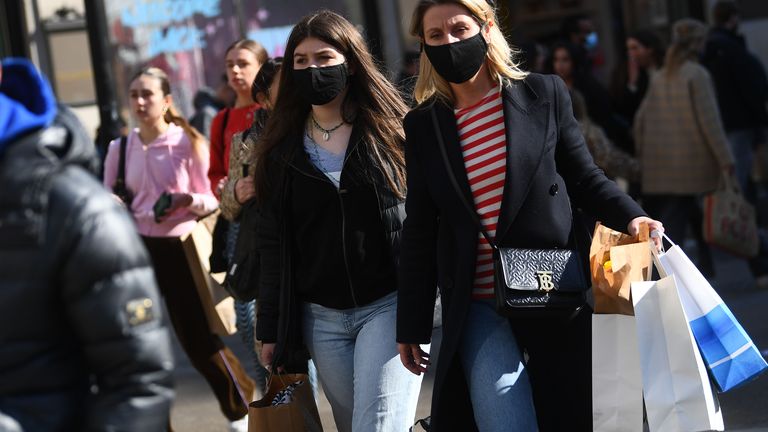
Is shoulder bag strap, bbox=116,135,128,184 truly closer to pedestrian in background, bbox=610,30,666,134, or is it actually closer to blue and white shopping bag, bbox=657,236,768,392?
blue and white shopping bag, bbox=657,236,768,392

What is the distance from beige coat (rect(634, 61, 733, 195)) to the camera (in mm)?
8852

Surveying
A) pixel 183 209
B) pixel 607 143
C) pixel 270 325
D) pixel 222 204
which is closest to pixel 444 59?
pixel 270 325

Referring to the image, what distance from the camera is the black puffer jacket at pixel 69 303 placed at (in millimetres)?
2500

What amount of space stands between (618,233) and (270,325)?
4.08 ft

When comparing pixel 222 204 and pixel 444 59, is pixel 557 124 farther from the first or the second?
pixel 222 204

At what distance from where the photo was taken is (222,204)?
5.70 meters

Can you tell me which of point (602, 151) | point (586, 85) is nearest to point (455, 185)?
point (602, 151)

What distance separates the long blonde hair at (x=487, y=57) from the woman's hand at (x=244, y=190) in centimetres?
150

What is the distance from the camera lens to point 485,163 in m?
3.83

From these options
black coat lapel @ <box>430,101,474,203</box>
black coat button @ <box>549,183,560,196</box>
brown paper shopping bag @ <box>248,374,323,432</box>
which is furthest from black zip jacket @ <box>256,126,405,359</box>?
black coat button @ <box>549,183,560,196</box>

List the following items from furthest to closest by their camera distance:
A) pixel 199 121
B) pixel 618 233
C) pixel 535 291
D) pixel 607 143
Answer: pixel 199 121
pixel 607 143
pixel 618 233
pixel 535 291

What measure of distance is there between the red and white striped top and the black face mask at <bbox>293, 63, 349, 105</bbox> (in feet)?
2.20

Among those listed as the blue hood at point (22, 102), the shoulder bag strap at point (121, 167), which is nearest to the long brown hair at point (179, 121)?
the shoulder bag strap at point (121, 167)

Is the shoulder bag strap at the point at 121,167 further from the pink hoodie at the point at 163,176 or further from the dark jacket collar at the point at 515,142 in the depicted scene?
the dark jacket collar at the point at 515,142
